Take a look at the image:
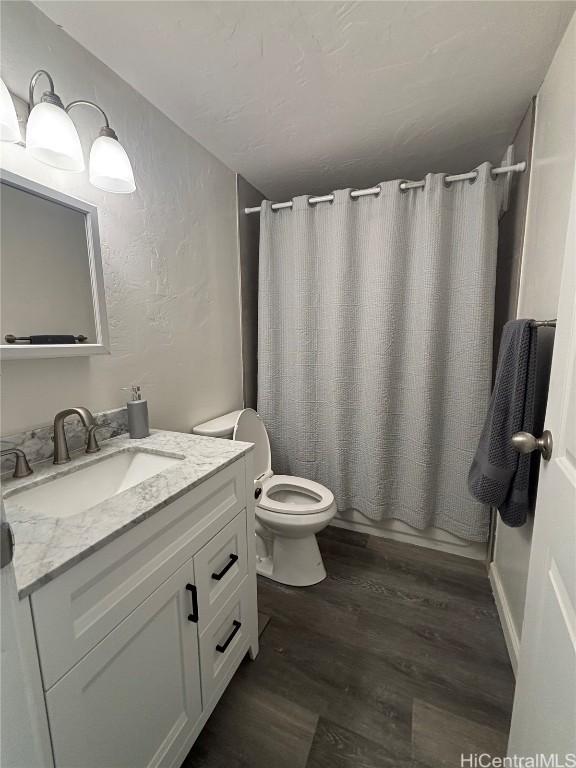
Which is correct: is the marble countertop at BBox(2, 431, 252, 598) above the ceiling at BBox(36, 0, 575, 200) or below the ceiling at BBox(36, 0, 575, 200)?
below

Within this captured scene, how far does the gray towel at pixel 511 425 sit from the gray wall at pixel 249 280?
1.37 metres

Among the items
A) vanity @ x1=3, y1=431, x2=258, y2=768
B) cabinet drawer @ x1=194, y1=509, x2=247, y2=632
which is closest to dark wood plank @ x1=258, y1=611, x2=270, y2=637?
vanity @ x1=3, y1=431, x2=258, y2=768

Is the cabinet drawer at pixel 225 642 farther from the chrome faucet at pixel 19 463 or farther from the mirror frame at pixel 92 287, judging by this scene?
the mirror frame at pixel 92 287

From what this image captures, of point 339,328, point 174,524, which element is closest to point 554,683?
point 174,524

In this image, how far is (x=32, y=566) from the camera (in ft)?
1.74

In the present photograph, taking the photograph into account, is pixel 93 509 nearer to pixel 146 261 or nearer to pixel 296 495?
pixel 146 261

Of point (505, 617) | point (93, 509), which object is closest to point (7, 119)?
point (93, 509)

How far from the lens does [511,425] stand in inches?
43.6

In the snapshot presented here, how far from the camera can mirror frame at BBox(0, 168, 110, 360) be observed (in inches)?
34.0

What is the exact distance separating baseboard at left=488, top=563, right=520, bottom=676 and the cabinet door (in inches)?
44.8

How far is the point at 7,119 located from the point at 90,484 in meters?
0.99

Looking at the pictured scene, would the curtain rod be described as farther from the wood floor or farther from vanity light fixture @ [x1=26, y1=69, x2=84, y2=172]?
the wood floor

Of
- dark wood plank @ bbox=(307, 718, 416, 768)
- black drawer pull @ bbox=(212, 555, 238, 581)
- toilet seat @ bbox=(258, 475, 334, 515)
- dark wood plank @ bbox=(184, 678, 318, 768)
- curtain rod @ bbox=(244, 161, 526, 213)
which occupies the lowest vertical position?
dark wood plank @ bbox=(184, 678, 318, 768)

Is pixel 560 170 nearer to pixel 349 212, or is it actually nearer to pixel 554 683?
pixel 349 212
